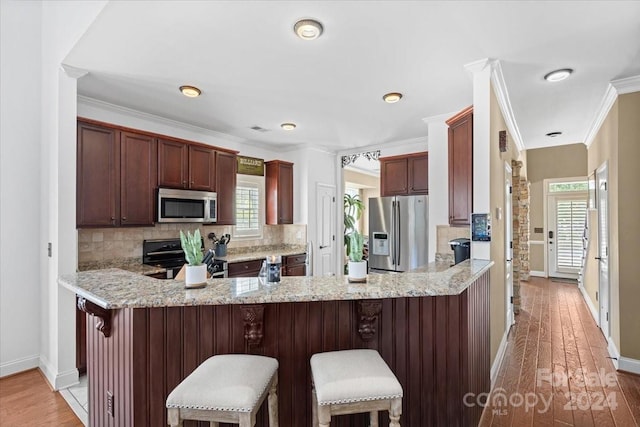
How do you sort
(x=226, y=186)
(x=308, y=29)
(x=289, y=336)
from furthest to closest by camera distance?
(x=226, y=186), (x=308, y=29), (x=289, y=336)

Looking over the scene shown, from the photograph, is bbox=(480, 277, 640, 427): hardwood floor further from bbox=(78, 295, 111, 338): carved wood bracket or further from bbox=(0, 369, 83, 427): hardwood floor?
bbox=(0, 369, 83, 427): hardwood floor

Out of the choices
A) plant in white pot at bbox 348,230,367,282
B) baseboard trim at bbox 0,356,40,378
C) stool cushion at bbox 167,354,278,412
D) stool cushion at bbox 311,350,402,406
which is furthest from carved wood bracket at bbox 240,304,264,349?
baseboard trim at bbox 0,356,40,378

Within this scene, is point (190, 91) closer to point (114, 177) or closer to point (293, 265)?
point (114, 177)

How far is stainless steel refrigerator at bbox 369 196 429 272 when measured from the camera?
4.29 meters

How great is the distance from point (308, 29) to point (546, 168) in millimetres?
7086

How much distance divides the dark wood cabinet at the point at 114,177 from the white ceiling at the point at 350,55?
436 mm

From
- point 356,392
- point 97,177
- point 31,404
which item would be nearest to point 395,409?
point 356,392

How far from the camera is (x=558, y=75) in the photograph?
2.67 m

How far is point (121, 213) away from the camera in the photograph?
3281mm

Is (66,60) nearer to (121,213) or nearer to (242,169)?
(121,213)

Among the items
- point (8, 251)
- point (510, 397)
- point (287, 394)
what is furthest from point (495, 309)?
point (8, 251)

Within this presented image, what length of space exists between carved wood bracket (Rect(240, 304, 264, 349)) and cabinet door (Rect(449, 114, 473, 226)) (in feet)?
6.50

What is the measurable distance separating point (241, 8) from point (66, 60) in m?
1.67

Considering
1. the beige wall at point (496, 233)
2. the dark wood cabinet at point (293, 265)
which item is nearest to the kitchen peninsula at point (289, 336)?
the beige wall at point (496, 233)
